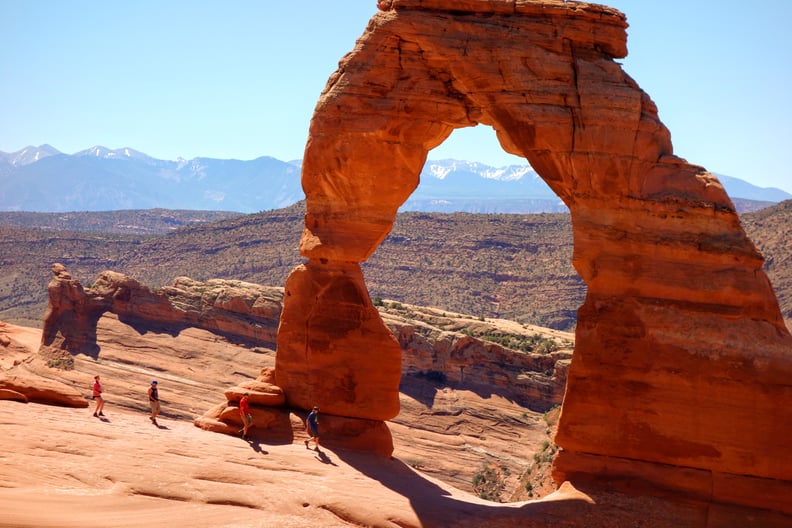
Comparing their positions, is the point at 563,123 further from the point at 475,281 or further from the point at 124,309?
the point at 475,281

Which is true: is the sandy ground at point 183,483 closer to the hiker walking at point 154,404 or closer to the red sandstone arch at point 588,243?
the hiker walking at point 154,404

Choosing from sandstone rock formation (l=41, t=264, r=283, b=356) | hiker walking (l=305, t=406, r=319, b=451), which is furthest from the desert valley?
sandstone rock formation (l=41, t=264, r=283, b=356)

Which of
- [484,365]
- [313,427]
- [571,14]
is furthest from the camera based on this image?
[484,365]

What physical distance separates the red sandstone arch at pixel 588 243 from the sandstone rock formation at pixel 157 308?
18543mm

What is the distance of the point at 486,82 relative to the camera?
20328 millimetres

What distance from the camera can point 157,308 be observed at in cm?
→ 4019

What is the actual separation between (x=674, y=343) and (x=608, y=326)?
4.26ft

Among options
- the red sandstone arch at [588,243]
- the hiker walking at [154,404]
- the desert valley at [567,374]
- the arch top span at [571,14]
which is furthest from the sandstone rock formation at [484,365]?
the arch top span at [571,14]

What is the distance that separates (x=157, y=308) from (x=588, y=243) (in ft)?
82.2

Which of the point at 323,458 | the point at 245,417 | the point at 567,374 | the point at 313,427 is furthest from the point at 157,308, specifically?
the point at 567,374

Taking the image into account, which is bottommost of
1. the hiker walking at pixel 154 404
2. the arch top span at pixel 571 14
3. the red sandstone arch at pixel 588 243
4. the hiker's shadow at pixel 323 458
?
the hiker's shadow at pixel 323 458

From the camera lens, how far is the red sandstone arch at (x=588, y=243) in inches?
724

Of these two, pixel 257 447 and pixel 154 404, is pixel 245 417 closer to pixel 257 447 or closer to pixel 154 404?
pixel 257 447

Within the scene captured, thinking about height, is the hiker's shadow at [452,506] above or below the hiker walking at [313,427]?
below
